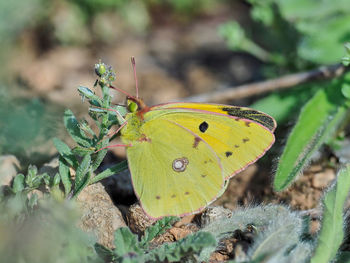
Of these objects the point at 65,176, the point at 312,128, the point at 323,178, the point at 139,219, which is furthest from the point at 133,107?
the point at 323,178

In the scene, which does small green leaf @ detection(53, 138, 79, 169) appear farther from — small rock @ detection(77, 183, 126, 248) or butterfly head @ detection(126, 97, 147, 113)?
butterfly head @ detection(126, 97, 147, 113)

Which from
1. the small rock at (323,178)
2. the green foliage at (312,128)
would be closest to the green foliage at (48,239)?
the green foliage at (312,128)

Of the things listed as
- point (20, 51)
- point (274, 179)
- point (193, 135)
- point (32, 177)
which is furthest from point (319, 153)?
point (20, 51)

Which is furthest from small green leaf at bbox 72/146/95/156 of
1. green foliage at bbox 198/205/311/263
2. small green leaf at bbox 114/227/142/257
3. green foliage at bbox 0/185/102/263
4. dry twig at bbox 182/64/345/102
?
dry twig at bbox 182/64/345/102

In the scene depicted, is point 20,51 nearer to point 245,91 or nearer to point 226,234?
point 245,91

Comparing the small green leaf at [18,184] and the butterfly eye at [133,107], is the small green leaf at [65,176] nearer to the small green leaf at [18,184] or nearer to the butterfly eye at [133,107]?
the small green leaf at [18,184]

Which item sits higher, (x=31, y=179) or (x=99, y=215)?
(x=31, y=179)

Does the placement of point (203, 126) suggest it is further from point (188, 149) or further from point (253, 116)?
point (253, 116)
